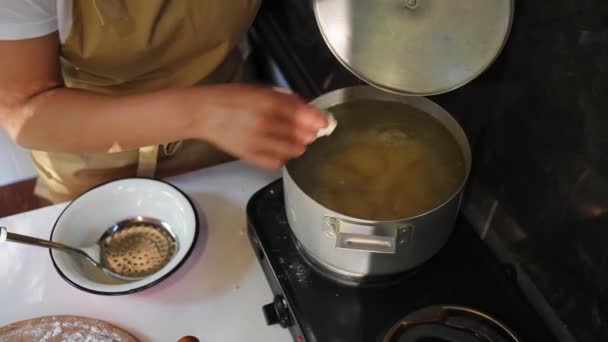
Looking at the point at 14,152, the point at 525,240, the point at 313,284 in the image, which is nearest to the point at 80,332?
the point at 313,284

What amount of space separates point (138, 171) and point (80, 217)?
0.59 feet

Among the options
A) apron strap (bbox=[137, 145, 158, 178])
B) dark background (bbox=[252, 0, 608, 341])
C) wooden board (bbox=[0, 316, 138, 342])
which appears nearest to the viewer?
dark background (bbox=[252, 0, 608, 341])

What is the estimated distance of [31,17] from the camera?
Result: 0.68 meters

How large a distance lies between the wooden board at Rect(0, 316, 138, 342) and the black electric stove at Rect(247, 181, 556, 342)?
215 millimetres

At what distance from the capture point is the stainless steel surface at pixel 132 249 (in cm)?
85

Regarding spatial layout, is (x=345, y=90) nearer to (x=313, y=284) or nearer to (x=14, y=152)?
(x=313, y=284)

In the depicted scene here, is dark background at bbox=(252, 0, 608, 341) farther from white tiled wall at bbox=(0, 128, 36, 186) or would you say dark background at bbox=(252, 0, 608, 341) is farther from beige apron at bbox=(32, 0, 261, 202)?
white tiled wall at bbox=(0, 128, 36, 186)

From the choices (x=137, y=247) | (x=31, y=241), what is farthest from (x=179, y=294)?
(x=31, y=241)

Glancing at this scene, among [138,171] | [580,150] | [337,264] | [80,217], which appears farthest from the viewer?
[138,171]

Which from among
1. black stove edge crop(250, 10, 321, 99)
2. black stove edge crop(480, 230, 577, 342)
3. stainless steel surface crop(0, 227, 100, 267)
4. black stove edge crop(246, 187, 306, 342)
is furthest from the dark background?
stainless steel surface crop(0, 227, 100, 267)

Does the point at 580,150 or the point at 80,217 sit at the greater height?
the point at 580,150

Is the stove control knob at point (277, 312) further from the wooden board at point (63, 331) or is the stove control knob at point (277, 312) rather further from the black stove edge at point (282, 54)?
the black stove edge at point (282, 54)

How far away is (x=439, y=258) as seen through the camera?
0.77 meters

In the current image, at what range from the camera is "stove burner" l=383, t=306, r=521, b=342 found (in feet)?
2.18
